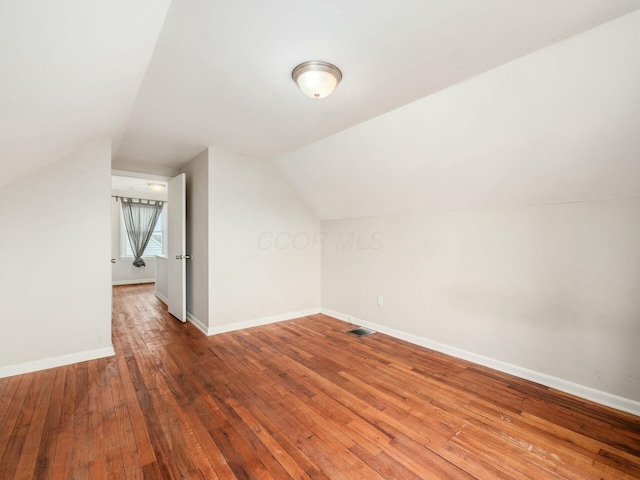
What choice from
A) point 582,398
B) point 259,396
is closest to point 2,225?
point 259,396

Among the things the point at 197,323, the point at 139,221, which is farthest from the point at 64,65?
the point at 139,221

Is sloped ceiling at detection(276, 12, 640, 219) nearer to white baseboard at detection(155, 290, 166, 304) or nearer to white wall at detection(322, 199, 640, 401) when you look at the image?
white wall at detection(322, 199, 640, 401)

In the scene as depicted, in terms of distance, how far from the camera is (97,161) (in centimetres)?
299

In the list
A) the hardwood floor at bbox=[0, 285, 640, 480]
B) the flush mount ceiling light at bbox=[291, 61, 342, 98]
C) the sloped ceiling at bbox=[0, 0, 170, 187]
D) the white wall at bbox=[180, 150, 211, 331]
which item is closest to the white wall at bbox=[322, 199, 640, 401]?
the hardwood floor at bbox=[0, 285, 640, 480]

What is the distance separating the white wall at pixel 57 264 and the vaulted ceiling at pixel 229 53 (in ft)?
1.01

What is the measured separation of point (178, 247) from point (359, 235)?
2.58 m

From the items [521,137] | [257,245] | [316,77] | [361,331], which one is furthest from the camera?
[257,245]

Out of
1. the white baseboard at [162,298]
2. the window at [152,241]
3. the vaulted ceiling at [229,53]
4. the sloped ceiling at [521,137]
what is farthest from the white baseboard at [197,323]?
the window at [152,241]

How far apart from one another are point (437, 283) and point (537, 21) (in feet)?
7.71

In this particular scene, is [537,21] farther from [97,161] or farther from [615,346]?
[97,161]

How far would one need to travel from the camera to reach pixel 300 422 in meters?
1.95

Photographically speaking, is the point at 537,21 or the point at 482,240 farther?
the point at 482,240

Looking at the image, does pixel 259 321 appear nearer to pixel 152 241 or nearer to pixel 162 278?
pixel 162 278

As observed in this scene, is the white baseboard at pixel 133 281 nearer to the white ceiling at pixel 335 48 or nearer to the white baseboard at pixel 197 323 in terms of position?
the white baseboard at pixel 197 323
